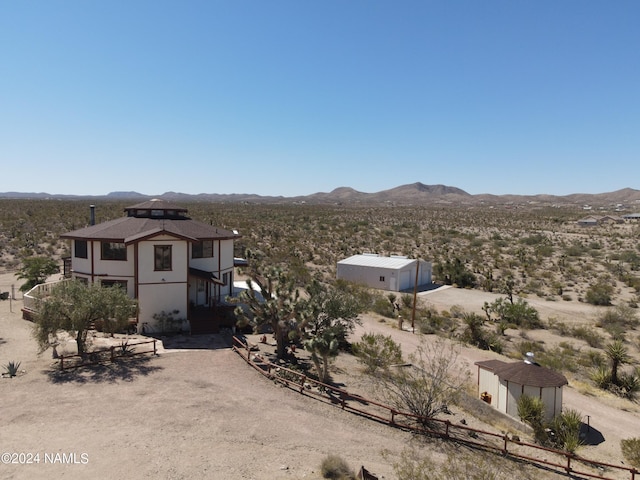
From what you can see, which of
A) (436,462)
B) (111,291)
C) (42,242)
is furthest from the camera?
(42,242)

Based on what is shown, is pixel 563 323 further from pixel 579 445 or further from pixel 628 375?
pixel 579 445

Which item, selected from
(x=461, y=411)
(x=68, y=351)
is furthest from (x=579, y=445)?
(x=68, y=351)

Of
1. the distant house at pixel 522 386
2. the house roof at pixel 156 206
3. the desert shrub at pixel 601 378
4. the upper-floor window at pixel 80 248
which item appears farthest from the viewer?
the house roof at pixel 156 206

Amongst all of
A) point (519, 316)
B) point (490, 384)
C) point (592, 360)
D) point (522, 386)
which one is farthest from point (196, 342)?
point (519, 316)

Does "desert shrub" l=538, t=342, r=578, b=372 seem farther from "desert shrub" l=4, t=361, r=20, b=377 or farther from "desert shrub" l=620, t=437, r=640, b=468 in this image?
"desert shrub" l=4, t=361, r=20, b=377

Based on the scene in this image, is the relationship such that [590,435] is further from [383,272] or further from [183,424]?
[383,272]

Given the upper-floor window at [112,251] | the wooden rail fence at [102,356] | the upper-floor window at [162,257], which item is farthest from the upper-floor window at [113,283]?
the wooden rail fence at [102,356]

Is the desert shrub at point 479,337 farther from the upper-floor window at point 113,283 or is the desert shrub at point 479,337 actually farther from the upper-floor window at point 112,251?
the upper-floor window at point 112,251
